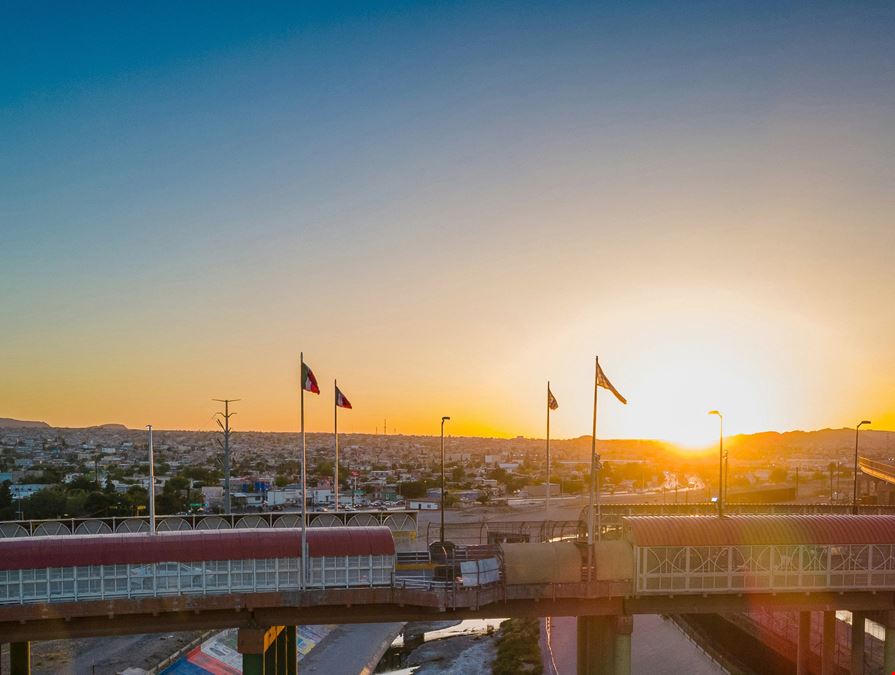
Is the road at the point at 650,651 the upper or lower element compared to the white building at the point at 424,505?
upper

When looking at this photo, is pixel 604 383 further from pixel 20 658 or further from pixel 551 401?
pixel 20 658

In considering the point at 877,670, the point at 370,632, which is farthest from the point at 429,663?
the point at 877,670

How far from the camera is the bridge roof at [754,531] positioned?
126ft

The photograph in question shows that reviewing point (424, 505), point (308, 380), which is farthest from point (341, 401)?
point (424, 505)

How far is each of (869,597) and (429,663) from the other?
3821 centimetres

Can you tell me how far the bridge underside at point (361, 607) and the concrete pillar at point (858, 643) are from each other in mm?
2392

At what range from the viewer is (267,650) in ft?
135

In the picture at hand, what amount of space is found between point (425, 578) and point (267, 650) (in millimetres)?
10036

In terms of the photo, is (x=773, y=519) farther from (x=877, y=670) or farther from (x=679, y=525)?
(x=877, y=670)

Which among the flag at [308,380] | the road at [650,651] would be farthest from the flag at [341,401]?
the road at [650,651]

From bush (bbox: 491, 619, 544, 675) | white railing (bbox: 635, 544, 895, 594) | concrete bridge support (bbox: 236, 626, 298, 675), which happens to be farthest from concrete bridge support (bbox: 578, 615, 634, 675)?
bush (bbox: 491, 619, 544, 675)

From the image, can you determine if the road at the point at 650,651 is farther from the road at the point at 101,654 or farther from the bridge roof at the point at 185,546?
the road at the point at 101,654

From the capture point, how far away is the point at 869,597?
40.2 meters

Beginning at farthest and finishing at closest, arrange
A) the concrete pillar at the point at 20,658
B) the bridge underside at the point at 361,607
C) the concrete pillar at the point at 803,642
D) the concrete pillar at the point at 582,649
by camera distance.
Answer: the concrete pillar at the point at 803,642 → the concrete pillar at the point at 582,649 → the concrete pillar at the point at 20,658 → the bridge underside at the point at 361,607
